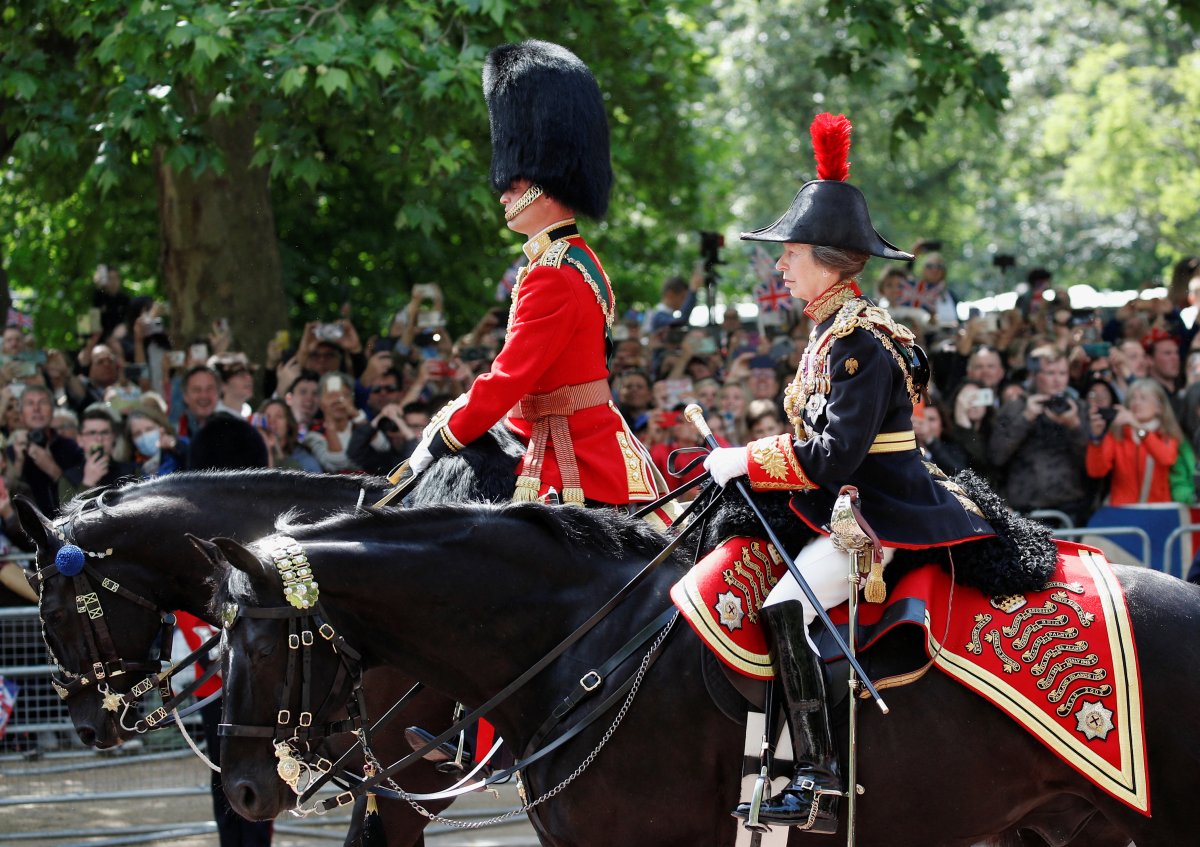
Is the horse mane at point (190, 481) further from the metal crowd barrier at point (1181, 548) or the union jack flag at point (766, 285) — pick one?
the union jack flag at point (766, 285)

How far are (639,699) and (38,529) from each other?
7.64ft

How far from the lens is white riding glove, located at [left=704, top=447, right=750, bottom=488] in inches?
173

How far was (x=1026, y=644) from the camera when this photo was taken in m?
4.38

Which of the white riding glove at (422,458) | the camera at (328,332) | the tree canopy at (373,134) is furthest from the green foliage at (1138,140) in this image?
the white riding glove at (422,458)

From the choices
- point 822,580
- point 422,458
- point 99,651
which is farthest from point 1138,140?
point 99,651

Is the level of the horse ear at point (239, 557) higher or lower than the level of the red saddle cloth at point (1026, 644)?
higher

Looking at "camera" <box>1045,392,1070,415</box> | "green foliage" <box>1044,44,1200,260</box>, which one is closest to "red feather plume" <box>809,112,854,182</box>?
"camera" <box>1045,392,1070,415</box>

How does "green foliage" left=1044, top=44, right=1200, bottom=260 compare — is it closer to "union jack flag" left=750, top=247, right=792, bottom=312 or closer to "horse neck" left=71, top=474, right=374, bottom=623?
"union jack flag" left=750, top=247, right=792, bottom=312

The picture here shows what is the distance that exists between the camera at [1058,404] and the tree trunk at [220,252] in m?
5.97

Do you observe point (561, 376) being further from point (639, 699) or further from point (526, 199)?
point (639, 699)

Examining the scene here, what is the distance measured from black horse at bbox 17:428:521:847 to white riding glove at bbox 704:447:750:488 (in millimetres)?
1058

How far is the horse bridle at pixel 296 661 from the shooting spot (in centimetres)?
402

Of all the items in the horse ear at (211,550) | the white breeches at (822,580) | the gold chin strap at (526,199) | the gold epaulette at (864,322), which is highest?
the gold chin strap at (526,199)

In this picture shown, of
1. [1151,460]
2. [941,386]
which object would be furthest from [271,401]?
[1151,460]
